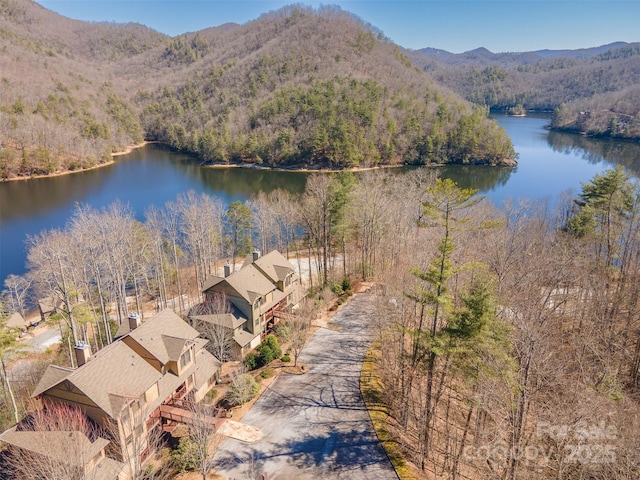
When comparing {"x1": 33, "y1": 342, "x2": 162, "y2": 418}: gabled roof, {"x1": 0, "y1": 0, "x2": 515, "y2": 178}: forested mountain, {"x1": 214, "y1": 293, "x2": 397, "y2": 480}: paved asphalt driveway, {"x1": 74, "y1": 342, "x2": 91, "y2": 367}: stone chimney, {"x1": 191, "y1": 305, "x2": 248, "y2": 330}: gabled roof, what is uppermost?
{"x1": 0, "y1": 0, "x2": 515, "y2": 178}: forested mountain

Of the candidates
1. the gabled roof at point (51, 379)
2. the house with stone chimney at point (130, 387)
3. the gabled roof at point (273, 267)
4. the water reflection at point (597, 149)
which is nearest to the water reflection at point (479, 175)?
the water reflection at point (597, 149)

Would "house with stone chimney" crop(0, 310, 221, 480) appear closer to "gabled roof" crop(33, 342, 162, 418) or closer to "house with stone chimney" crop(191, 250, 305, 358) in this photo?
"gabled roof" crop(33, 342, 162, 418)

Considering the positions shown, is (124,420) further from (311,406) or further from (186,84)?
(186,84)

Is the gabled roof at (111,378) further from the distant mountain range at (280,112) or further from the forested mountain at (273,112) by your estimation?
the distant mountain range at (280,112)

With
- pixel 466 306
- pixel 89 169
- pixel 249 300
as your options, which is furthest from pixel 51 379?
pixel 89 169

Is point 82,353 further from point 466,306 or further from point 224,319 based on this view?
point 466,306

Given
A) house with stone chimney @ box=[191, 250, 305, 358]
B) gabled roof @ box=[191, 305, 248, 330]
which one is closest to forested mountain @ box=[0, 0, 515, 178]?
house with stone chimney @ box=[191, 250, 305, 358]
